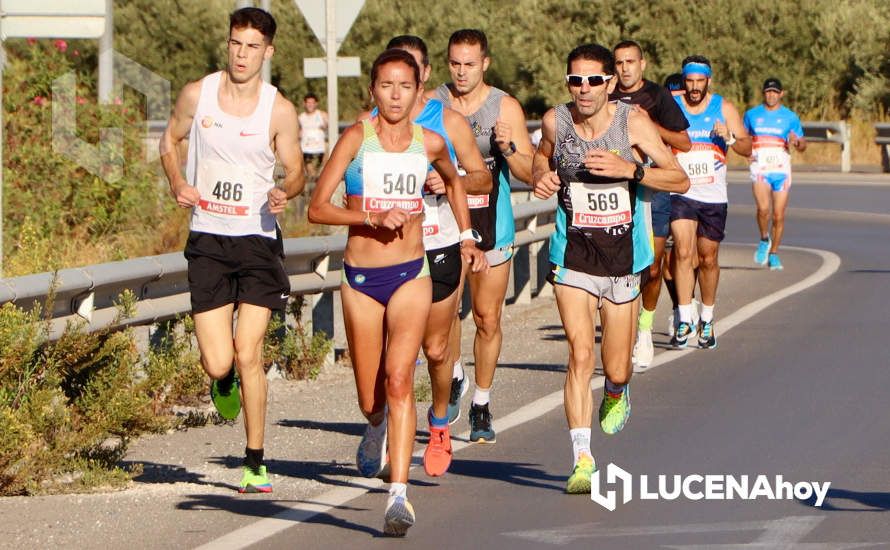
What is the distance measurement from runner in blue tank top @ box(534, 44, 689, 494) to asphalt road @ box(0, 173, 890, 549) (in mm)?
566

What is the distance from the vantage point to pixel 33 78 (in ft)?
67.6

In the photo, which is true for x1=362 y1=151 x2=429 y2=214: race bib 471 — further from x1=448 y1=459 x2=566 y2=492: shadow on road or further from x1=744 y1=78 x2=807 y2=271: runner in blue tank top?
x1=744 y1=78 x2=807 y2=271: runner in blue tank top

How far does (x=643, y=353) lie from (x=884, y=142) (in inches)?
1082

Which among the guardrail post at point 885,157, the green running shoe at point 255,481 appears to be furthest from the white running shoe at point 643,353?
the guardrail post at point 885,157

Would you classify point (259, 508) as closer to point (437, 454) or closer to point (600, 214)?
point (437, 454)

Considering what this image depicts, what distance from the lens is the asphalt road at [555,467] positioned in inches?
332

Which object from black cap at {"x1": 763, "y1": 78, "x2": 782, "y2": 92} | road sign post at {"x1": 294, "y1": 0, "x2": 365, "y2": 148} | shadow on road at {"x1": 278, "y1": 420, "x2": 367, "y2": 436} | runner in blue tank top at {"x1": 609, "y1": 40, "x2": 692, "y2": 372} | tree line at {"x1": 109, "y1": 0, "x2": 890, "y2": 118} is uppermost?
tree line at {"x1": 109, "y1": 0, "x2": 890, "y2": 118}

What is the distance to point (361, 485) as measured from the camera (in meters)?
9.66

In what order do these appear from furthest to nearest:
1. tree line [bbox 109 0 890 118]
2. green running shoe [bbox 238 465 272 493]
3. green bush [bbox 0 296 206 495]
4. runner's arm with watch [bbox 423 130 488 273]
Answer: tree line [bbox 109 0 890 118] → green bush [bbox 0 296 206 495] → green running shoe [bbox 238 465 272 493] → runner's arm with watch [bbox 423 130 488 273]

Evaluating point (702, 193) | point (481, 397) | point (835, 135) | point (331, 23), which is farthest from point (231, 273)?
point (835, 135)

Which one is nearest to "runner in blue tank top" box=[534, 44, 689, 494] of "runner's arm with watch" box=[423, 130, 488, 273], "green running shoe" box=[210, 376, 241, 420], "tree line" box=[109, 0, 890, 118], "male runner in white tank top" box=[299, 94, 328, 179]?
"runner's arm with watch" box=[423, 130, 488, 273]

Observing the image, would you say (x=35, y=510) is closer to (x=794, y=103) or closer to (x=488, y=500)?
(x=488, y=500)

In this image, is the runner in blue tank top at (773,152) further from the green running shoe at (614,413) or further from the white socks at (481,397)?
the green running shoe at (614,413)

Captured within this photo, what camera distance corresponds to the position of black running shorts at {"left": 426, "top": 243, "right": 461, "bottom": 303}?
9.98m
